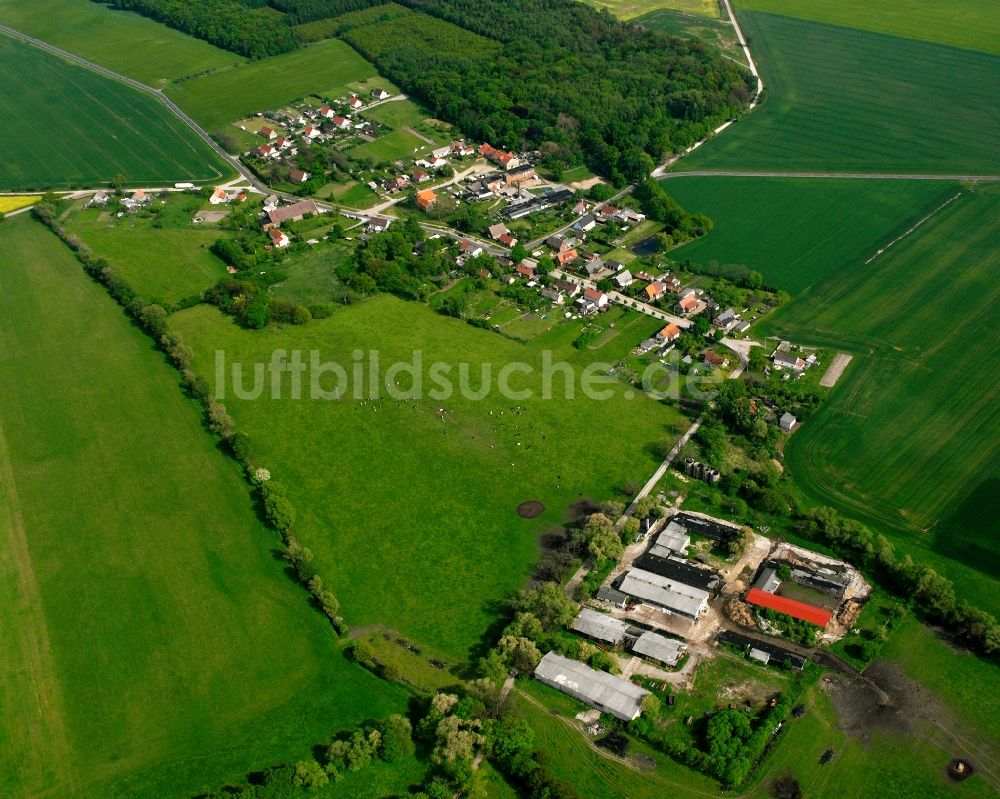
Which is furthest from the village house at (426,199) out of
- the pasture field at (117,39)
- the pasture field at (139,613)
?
the pasture field at (117,39)

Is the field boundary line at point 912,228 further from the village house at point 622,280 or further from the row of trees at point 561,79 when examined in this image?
the row of trees at point 561,79

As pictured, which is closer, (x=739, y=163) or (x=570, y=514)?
(x=570, y=514)

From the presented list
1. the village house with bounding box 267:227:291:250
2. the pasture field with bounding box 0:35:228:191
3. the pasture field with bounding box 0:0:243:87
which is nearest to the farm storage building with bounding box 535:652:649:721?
the village house with bounding box 267:227:291:250

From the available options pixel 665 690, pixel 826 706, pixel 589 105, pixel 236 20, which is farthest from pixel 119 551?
pixel 236 20

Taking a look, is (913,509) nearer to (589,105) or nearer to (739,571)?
(739,571)

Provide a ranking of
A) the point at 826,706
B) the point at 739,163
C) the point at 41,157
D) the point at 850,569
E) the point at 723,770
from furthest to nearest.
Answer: the point at 41,157 → the point at 739,163 → the point at 850,569 → the point at 826,706 → the point at 723,770

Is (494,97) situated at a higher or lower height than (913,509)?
higher
